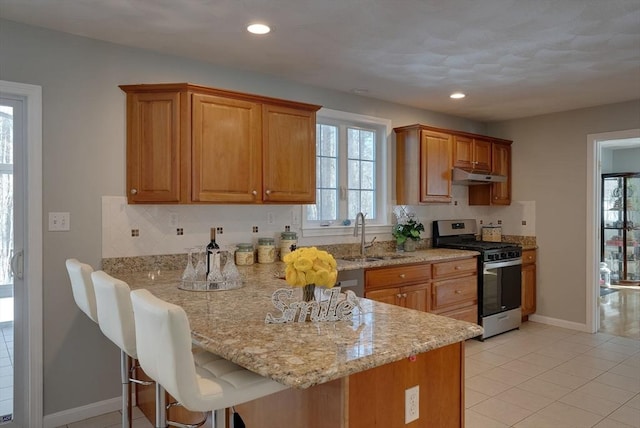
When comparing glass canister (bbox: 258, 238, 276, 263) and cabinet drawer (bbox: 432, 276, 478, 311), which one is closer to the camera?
glass canister (bbox: 258, 238, 276, 263)

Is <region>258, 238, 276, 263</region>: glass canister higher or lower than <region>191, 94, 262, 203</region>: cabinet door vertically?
lower

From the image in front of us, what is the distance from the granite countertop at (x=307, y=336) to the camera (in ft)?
4.21

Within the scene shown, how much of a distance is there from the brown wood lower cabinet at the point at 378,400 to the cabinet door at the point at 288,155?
Answer: 1.85 m

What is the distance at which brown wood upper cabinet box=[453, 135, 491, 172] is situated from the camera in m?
4.93

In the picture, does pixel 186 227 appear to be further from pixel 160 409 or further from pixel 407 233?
pixel 407 233

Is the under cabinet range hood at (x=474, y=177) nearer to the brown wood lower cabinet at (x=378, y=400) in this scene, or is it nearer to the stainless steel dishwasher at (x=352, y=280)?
the stainless steel dishwasher at (x=352, y=280)

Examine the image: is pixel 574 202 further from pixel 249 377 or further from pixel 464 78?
pixel 249 377

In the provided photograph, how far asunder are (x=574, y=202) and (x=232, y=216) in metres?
3.82

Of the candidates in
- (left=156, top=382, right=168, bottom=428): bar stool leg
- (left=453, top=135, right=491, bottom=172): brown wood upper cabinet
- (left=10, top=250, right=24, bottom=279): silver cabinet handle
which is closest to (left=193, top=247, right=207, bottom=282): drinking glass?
(left=156, top=382, right=168, bottom=428): bar stool leg

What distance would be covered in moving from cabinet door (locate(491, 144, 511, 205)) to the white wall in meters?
0.11

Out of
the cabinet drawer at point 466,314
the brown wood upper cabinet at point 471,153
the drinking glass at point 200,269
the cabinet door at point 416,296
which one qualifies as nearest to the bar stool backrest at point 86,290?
the drinking glass at point 200,269

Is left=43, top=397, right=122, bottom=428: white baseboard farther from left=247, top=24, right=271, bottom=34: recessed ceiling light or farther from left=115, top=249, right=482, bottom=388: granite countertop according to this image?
left=247, top=24, right=271, bottom=34: recessed ceiling light

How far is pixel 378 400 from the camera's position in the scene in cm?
150

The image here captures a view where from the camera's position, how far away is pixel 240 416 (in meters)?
1.85
